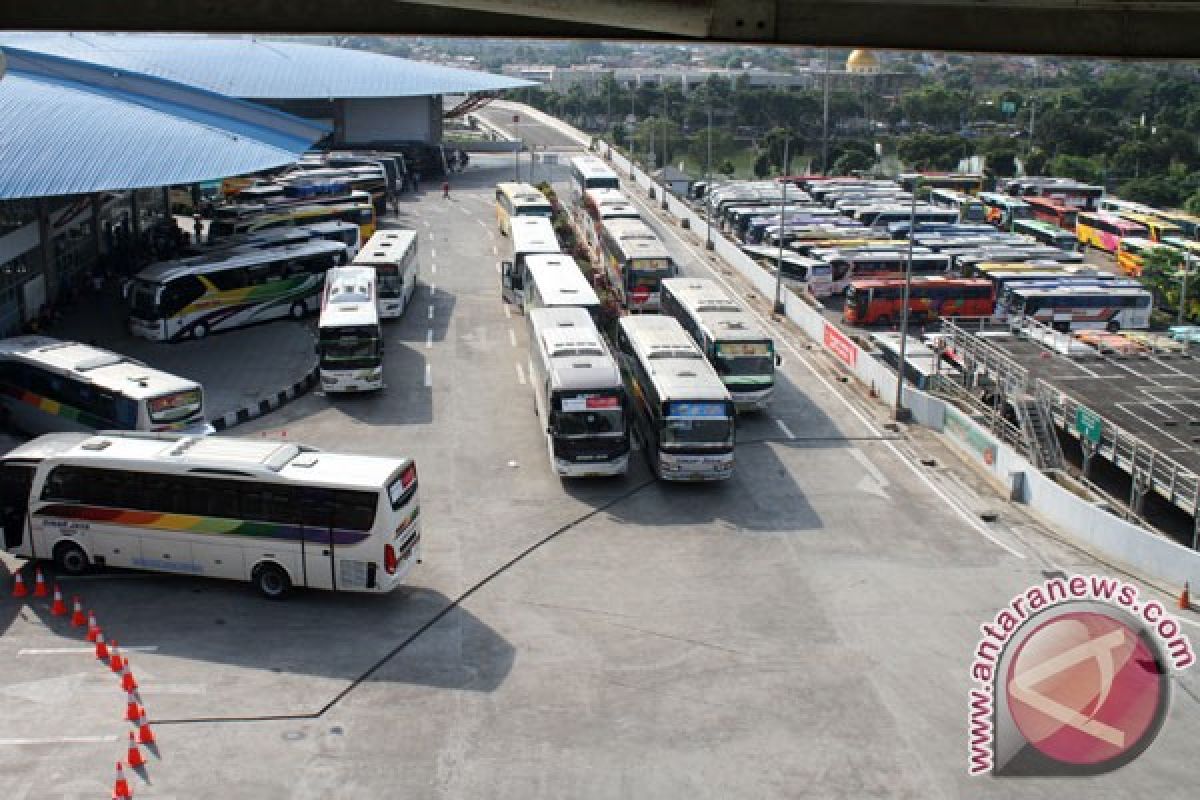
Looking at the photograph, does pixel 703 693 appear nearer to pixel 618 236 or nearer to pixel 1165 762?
pixel 1165 762

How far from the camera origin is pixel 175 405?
2519cm

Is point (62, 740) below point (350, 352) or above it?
below

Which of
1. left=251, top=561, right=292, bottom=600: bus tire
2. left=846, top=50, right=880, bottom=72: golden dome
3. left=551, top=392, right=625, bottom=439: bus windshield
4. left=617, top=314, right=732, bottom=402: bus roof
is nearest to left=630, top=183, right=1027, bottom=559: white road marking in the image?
left=617, top=314, right=732, bottom=402: bus roof

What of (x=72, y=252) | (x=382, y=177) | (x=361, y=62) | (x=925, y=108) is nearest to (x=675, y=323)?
(x=72, y=252)

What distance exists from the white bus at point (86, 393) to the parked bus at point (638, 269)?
15206mm

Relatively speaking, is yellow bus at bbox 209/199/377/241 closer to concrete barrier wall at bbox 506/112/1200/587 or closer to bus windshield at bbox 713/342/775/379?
concrete barrier wall at bbox 506/112/1200/587

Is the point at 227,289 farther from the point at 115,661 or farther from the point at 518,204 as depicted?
the point at 115,661

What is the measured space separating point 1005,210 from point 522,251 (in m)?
33.7

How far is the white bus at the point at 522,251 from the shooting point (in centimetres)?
3900

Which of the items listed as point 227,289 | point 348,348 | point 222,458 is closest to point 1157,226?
Answer: point 348,348

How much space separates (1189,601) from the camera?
1973cm

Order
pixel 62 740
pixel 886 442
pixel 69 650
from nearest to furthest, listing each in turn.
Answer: pixel 62 740, pixel 69 650, pixel 886 442

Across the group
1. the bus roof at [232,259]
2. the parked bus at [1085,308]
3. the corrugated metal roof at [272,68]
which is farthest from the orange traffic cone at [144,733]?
the corrugated metal roof at [272,68]

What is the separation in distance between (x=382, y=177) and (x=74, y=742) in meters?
47.4
